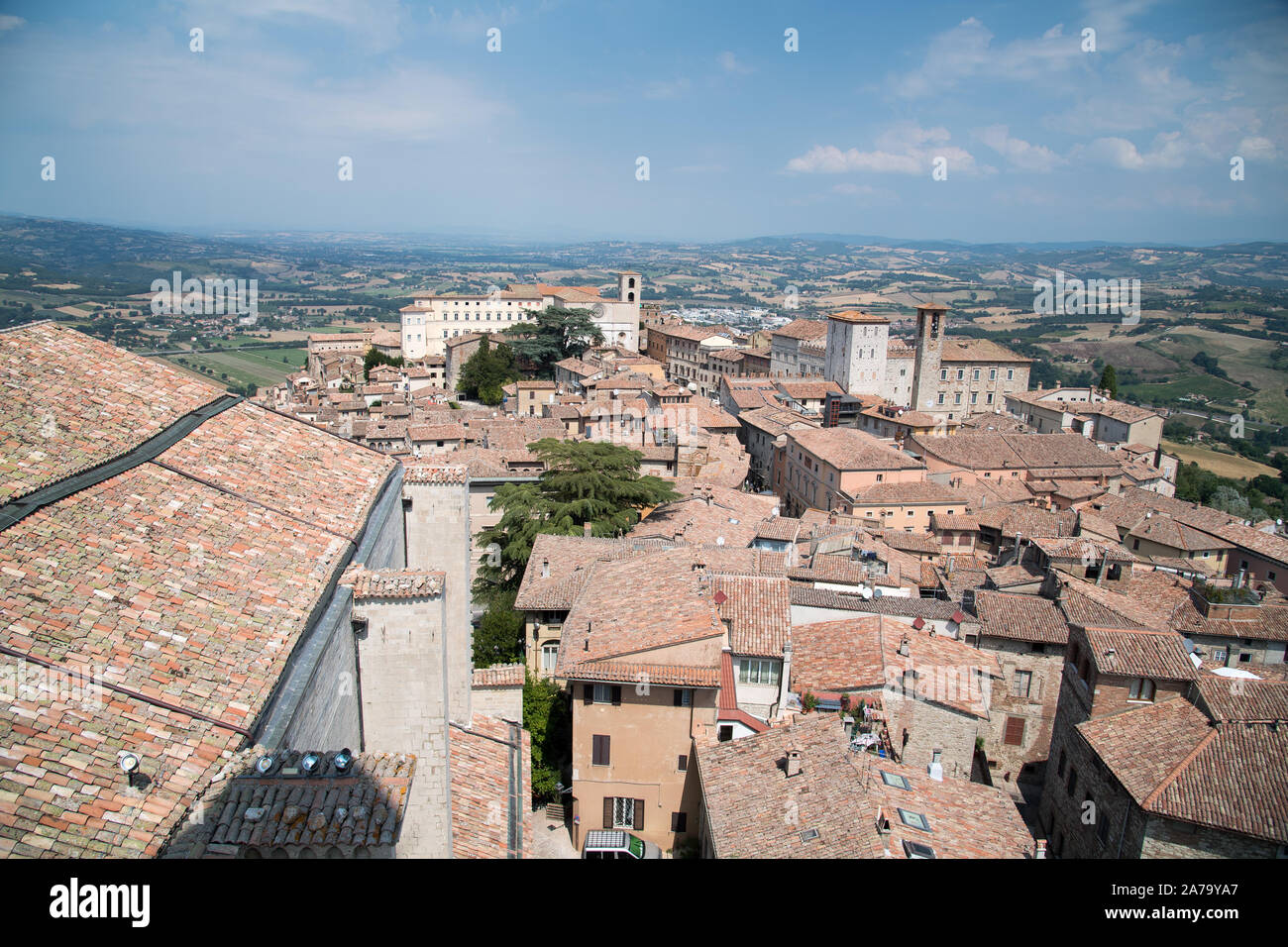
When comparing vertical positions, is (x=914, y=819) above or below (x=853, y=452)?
below

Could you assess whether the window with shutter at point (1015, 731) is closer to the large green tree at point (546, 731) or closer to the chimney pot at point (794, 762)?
the chimney pot at point (794, 762)

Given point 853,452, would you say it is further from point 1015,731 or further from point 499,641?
point 499,641

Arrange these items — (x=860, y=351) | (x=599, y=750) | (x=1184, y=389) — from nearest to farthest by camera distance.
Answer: (x=599, y=750) < (x=860, y=351) < (x=1184, y=389)

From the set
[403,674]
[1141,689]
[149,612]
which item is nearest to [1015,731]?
[1141,689]

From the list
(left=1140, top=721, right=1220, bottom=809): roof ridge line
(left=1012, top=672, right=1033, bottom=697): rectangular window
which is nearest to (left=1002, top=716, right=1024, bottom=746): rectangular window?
(left=1012, top=672, right=1033, bottom=697): rectangular window

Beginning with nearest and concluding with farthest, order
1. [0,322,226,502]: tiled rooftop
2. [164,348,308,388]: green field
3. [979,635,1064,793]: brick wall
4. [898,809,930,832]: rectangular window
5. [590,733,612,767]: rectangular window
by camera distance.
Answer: [0,322,226,502]: tiled rooftop
[898,809,930,832]: rectangular window
[590,733,612,767]: rectangular window
[979,635,1064,793]: brick wall
[164,348,308,388]: green field

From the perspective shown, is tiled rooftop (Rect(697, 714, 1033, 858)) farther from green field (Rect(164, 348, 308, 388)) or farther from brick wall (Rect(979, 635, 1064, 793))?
green field (Rect(164, 348, 308, 388))
